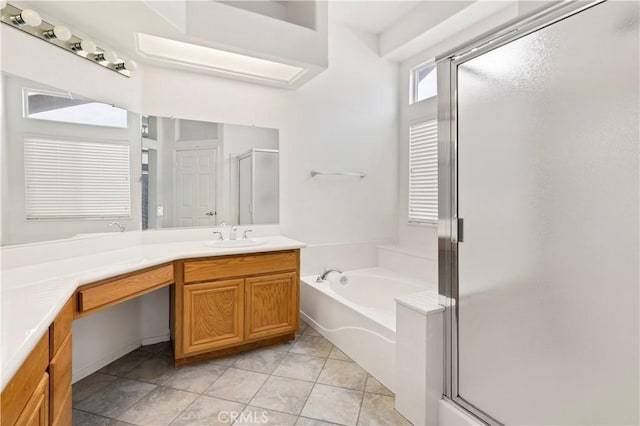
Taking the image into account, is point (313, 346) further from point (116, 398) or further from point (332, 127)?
point (332, 127)

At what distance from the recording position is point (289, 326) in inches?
98.5

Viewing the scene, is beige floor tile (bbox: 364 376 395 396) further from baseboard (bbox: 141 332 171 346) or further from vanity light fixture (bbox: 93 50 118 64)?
vanity light fixture (bbox: 93 50 118 64)

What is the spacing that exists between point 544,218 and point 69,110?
254 cm

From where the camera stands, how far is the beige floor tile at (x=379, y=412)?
1.65 metres

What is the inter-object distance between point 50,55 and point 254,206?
168cm

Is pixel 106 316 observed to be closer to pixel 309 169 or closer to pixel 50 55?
pixel 50 55

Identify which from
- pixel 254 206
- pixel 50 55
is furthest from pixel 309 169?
pixel 50 55

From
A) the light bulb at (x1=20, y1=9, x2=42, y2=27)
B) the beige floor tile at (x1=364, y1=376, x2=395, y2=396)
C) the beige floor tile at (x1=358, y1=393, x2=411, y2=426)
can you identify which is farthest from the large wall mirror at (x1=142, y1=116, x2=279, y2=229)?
the beige floor tile at (x1=358, y1=393, x2=411, y2=426)

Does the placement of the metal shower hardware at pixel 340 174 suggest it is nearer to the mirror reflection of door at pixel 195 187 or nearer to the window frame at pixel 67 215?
the mirror reflection of door at pixel 195 187

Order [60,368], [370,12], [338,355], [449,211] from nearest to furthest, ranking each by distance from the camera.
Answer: [60,368] → [449,211] → [338,355] → [370,12]

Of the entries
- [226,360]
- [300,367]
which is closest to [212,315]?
[226,360]

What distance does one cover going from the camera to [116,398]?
185cm

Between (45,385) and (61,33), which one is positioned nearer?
(45,385)

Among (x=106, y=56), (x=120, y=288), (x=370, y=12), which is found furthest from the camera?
(x=370, y=12)
